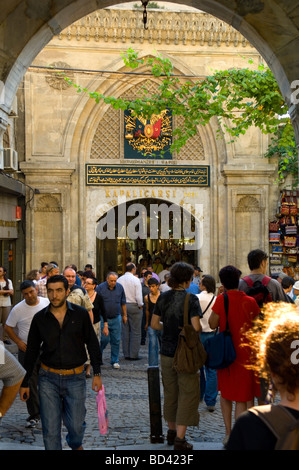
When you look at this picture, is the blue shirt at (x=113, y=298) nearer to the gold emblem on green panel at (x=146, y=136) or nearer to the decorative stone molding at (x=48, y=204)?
the decorative stone molding at (x=48, y=204)

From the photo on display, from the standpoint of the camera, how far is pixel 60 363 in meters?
4.14

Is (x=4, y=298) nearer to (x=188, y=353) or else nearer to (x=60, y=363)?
(x=188, y=353)

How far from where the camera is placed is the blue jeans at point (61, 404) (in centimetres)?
407

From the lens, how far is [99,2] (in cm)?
568

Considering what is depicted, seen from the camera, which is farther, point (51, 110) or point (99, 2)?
point (51, 110)

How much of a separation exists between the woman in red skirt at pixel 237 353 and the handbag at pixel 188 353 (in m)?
0.21

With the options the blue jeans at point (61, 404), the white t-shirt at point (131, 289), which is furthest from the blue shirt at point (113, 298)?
the blue jeans at point (61, 404)

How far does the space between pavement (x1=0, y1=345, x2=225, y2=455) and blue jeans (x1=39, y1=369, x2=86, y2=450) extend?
0.56 metres

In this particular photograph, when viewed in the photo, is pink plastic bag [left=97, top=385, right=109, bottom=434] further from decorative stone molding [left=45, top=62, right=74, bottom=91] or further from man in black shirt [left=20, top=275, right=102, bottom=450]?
decorative stone molding [left=45, top=62, right=74, bottom=91]

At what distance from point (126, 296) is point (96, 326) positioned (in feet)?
5.26

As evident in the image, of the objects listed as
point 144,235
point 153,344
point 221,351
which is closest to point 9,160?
point 144,235

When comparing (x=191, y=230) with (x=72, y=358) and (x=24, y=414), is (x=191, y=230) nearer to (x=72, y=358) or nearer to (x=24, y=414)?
(x=24, y=414)

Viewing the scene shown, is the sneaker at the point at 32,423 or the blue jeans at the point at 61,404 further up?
the blue jeans at the point at 61,404
